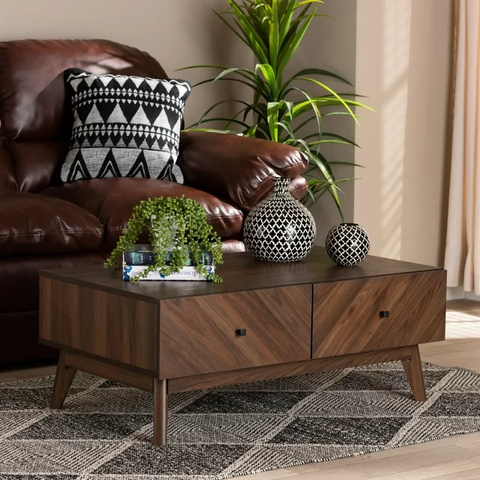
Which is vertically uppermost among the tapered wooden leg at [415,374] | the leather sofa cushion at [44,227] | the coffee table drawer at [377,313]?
the leather sofa cushion at [44,227]

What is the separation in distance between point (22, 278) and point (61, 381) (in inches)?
20.4

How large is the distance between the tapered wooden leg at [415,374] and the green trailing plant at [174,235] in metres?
0.64

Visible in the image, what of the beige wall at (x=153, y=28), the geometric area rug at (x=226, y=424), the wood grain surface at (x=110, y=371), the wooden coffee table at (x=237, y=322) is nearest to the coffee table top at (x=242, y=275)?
the wooden coffee table at (x=237, y=322)

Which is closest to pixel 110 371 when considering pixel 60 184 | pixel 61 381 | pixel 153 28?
pixel 61 381

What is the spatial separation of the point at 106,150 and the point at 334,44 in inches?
46.5

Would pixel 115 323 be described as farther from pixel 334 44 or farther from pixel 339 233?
pixel 334 44

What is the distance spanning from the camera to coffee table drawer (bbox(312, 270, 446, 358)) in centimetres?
255

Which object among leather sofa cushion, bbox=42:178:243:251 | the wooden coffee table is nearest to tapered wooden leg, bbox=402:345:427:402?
the wooden coffee table

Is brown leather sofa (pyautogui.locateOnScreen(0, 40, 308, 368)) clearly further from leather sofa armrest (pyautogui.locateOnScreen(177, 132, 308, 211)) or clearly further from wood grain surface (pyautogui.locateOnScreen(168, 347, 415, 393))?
wood grain surface (pyautogui.locateOnScreen(168, 347, 415, 393))

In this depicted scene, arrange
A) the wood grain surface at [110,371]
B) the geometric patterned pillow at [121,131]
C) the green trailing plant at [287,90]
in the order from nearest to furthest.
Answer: the wood grain surface at [110,371] → the geometric patterned pillow at [121,131] → the green trailing plant at [287,90]

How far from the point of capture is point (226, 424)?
2.52 meters

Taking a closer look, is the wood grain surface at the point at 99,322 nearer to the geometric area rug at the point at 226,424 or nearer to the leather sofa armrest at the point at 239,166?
the geometric area rug at the point at 226,424

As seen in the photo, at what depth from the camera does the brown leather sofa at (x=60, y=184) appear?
3.03m

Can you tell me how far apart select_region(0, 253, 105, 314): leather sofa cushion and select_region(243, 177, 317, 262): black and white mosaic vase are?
1.69 ft
